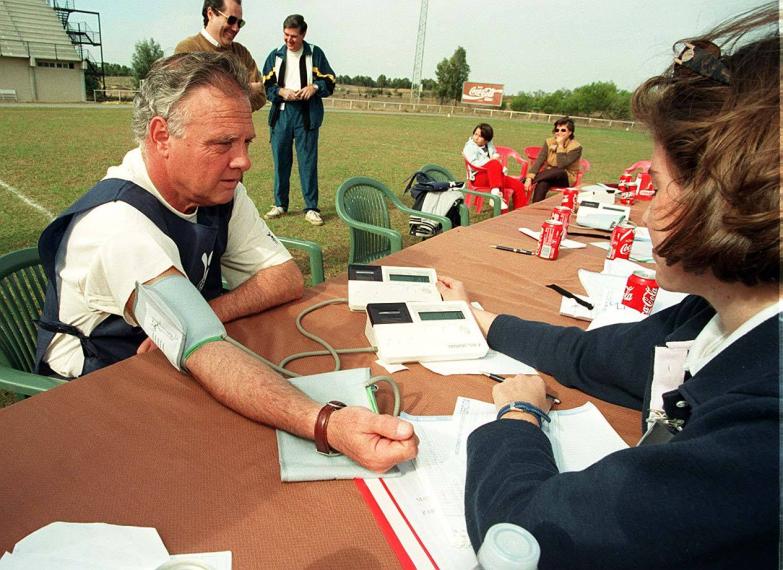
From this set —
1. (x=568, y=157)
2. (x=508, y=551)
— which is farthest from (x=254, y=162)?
(x=508, y=551)

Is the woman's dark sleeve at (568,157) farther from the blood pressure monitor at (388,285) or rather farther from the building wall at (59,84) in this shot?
the building wall at (59,84)

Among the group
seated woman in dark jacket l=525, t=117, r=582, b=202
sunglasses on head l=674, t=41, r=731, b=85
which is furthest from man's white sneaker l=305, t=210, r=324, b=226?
sunglasses on head l=674, t=41, r=731, b=85

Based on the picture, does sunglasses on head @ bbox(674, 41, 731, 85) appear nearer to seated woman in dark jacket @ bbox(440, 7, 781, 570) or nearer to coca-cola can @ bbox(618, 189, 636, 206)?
seated woman in dark jacket @ bbox(440, 7, 781, 570)

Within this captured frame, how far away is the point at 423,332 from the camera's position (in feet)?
4.75

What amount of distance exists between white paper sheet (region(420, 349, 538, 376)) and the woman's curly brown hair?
0.65 m

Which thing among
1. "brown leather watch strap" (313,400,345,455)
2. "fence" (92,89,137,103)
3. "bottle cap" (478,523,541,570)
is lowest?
"brown leather watch strap" (313,400,345,455)

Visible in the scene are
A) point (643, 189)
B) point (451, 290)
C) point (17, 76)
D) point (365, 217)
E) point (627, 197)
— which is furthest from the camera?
point (17, 76)

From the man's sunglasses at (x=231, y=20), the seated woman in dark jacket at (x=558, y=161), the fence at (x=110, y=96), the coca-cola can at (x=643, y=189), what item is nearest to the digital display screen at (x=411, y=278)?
the man's sunglasses at (x=231, y=20)

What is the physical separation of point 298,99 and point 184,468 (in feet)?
18.5

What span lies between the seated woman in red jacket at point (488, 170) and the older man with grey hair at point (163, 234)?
5.75 metres

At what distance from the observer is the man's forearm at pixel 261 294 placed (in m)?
1.65

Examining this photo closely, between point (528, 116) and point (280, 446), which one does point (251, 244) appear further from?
point (528, 116)

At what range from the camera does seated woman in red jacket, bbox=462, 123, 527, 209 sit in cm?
730

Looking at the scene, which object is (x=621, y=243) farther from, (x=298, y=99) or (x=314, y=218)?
(x=298, y=99)
